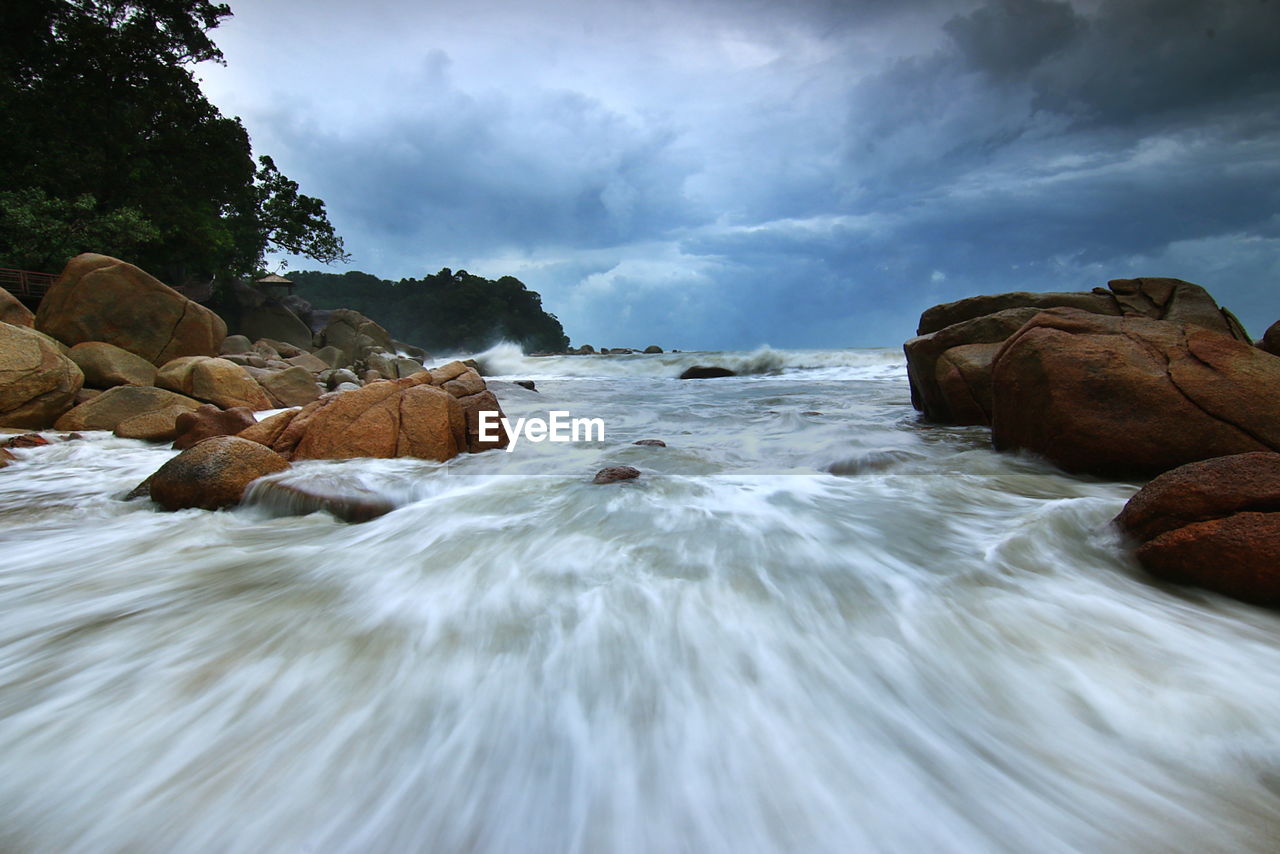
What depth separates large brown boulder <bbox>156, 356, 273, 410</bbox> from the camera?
743 cm

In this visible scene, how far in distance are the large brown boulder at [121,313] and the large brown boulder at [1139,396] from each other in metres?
12.6

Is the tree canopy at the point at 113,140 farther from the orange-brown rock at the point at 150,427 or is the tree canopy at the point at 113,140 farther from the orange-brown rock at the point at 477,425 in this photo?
the orange-brown rock at the point at 477,425

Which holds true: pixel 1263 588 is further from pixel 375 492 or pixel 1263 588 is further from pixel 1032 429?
pixel 375 492

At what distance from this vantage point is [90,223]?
15562 mm

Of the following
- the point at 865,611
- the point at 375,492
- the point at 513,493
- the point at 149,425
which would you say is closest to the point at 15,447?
the point at 149,425

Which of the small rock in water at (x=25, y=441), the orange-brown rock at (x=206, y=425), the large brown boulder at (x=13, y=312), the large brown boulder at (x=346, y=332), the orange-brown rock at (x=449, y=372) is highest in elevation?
the large brown boulder at (x=346, y=332)

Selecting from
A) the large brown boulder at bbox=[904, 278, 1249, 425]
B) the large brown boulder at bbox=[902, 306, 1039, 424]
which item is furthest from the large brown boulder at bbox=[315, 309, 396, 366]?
the large brown boulder at bbox=[904, 278, 1249, 425]

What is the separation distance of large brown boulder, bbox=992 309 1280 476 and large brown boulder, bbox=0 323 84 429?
10326mm

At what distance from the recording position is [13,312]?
786 cm

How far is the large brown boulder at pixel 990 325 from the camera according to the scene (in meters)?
6.35

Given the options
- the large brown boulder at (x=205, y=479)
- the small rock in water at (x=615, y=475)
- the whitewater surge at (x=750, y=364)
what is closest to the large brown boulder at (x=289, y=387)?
the large brown boulder at (x=205, y=479)

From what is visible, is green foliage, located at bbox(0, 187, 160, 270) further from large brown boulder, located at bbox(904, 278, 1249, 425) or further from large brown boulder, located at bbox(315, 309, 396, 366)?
large brown boulder, located at bbox(904, 278, 1249, 425)

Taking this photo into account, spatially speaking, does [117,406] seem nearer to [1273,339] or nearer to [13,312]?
[13,312]

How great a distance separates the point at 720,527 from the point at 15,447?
276 inches
